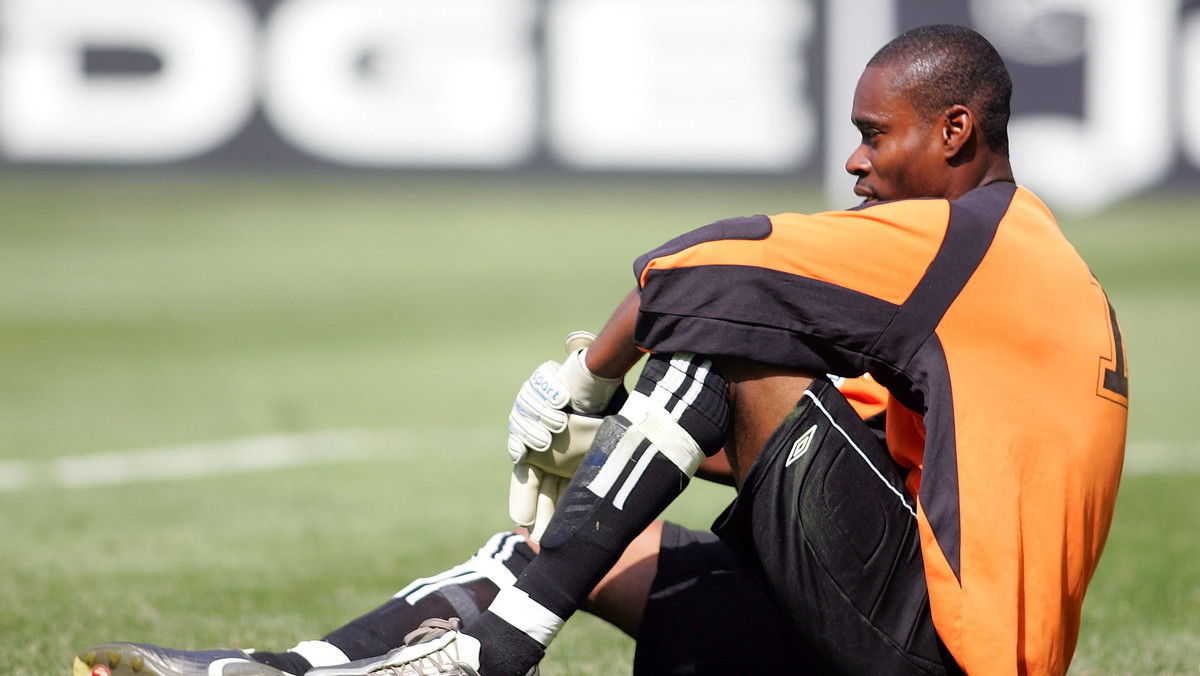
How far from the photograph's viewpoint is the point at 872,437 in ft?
6.28

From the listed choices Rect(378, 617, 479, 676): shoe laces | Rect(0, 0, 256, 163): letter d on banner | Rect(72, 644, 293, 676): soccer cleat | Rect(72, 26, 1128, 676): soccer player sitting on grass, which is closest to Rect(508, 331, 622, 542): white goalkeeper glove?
Rect(72, 26, 1128, 676): soccer player sitting on grass

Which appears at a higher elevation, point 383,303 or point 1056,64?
point 1056,64

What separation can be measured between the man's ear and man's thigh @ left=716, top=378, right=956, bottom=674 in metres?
0.49

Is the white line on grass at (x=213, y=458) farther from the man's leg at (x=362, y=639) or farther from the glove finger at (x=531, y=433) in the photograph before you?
the glove finger at (x=531, y=433)

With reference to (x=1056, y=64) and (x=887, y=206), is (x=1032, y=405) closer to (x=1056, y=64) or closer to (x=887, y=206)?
(x=887, y=206)

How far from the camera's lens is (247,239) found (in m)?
12.2

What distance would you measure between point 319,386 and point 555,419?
5368mm

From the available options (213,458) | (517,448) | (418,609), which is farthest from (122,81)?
(517,448)

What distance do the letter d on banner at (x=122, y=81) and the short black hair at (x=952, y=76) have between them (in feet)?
32.6

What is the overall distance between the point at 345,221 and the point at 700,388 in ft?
37.1

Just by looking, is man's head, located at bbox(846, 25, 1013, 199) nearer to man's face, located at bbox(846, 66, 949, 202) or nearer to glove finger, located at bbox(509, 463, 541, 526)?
man's face, located at bbox(846, 66, 949, 202)

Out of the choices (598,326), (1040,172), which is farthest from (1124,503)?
(1040,172)

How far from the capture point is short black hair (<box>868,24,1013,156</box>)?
6.64 ft

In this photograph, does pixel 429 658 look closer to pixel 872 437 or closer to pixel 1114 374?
pixel 872 437
